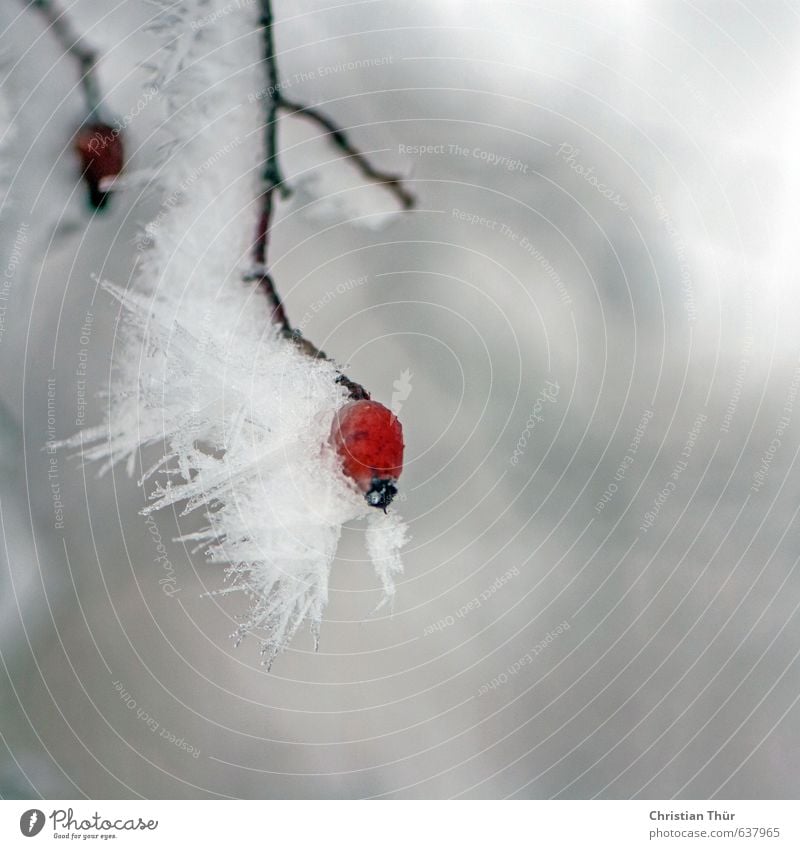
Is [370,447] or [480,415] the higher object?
[480,415]

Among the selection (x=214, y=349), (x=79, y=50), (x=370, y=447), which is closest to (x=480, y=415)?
(x=370, y=447)

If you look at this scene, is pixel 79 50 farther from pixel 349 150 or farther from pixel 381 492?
pixel 381 492
